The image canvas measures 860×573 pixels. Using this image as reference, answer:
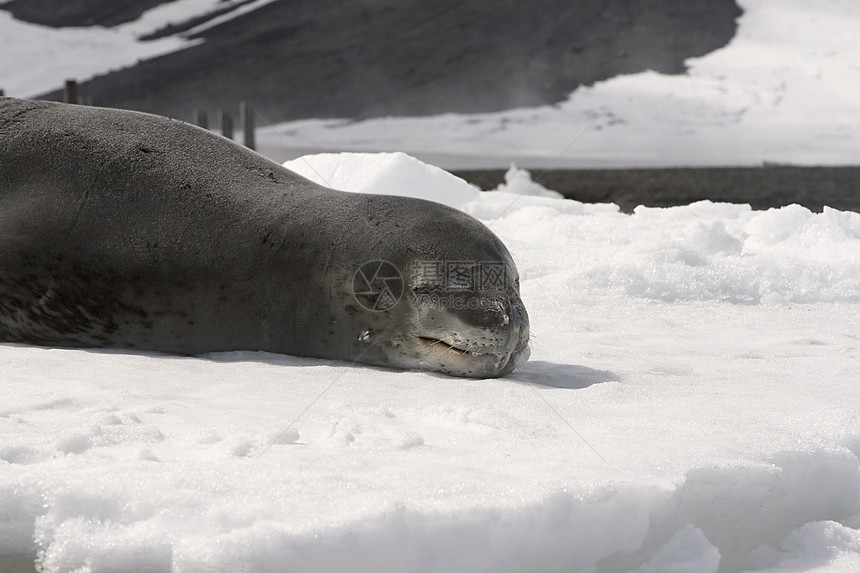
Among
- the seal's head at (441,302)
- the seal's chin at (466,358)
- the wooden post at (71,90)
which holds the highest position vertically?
the wooden post at (71,90)

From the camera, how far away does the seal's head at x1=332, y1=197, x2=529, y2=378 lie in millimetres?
3070

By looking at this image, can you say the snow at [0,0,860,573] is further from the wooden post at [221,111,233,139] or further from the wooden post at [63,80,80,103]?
the wooden post at [221,111,233,139]

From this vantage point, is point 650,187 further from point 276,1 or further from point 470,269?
point 276,1

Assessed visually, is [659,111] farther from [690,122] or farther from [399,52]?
[399,52]

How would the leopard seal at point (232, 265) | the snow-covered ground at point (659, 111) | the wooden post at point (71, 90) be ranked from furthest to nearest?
the snow-covered ground at point (659, 111)
the wooden post at point (71, 90)
the leopard seal at point (232, 265)

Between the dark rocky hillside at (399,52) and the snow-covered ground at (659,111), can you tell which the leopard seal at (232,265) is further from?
the dark rocky hillside at (399,52)

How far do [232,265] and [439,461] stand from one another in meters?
1.50

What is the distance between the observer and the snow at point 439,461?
1.72m

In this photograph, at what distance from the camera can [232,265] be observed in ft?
10.9

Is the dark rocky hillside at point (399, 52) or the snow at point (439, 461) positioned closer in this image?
the snow at point (439, 461)

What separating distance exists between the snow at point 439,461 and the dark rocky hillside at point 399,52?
79.9 ft

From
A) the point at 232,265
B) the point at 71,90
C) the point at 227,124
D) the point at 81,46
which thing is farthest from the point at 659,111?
the point at 232,265

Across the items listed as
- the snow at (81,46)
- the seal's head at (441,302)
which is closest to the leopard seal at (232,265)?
the seal's head at (441,302)

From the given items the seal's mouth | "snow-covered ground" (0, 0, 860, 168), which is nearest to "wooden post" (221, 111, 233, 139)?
"snow-covered ground" (0, 0, 860, 168)
